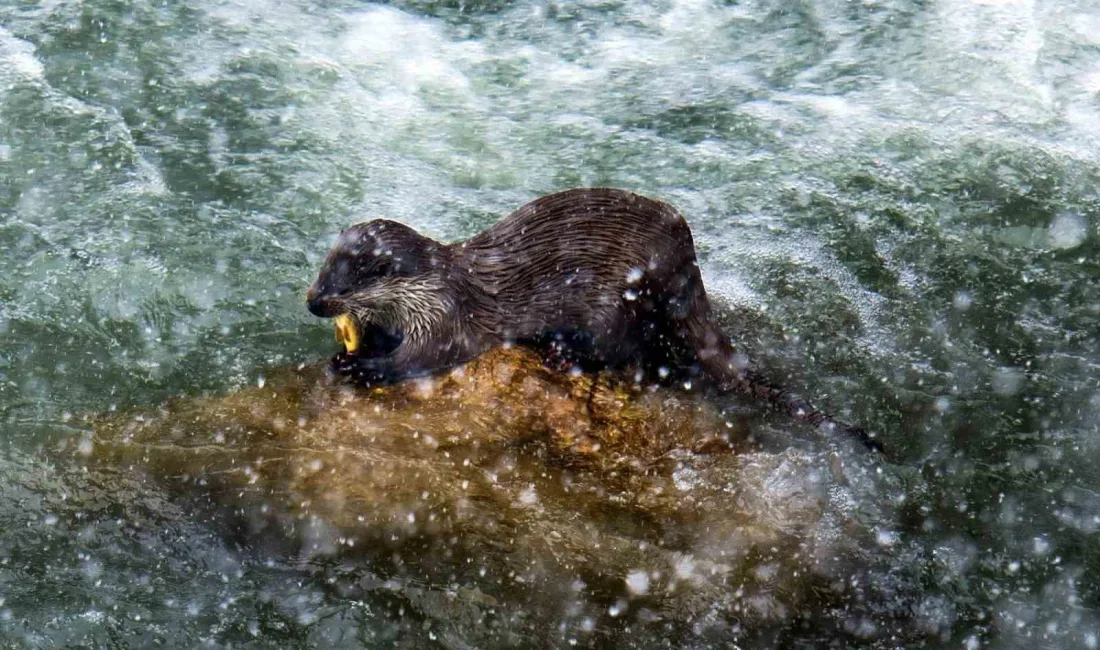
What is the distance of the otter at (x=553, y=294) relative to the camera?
13.9ft

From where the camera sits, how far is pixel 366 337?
454 cm

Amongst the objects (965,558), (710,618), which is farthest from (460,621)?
(965,558)

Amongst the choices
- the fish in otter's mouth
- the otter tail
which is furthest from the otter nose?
the otter tail

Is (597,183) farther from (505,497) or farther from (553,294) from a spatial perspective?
(505,497)

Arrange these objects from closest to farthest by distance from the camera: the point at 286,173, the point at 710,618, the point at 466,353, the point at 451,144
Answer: the point at 710,618, the point at 466,353, the point at 286,173, the point at 451,144

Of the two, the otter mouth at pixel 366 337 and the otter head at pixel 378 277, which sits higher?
the otter head at pixel 378 277

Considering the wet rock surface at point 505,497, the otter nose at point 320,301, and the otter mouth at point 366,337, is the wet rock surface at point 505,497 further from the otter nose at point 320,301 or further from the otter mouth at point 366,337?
the otter nose at point 320,301

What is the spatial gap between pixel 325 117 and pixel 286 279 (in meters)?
1.74

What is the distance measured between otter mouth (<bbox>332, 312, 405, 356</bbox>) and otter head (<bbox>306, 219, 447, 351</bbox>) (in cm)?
2

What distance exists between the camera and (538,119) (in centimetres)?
702

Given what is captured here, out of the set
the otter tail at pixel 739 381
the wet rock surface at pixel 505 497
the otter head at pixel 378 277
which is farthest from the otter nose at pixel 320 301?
the otter tail at pixel 739 381

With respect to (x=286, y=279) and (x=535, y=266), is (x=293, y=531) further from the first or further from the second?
(x=286, y=279)

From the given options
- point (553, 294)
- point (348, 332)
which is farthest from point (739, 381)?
point (348, 332)

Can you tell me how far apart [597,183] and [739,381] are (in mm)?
2311
